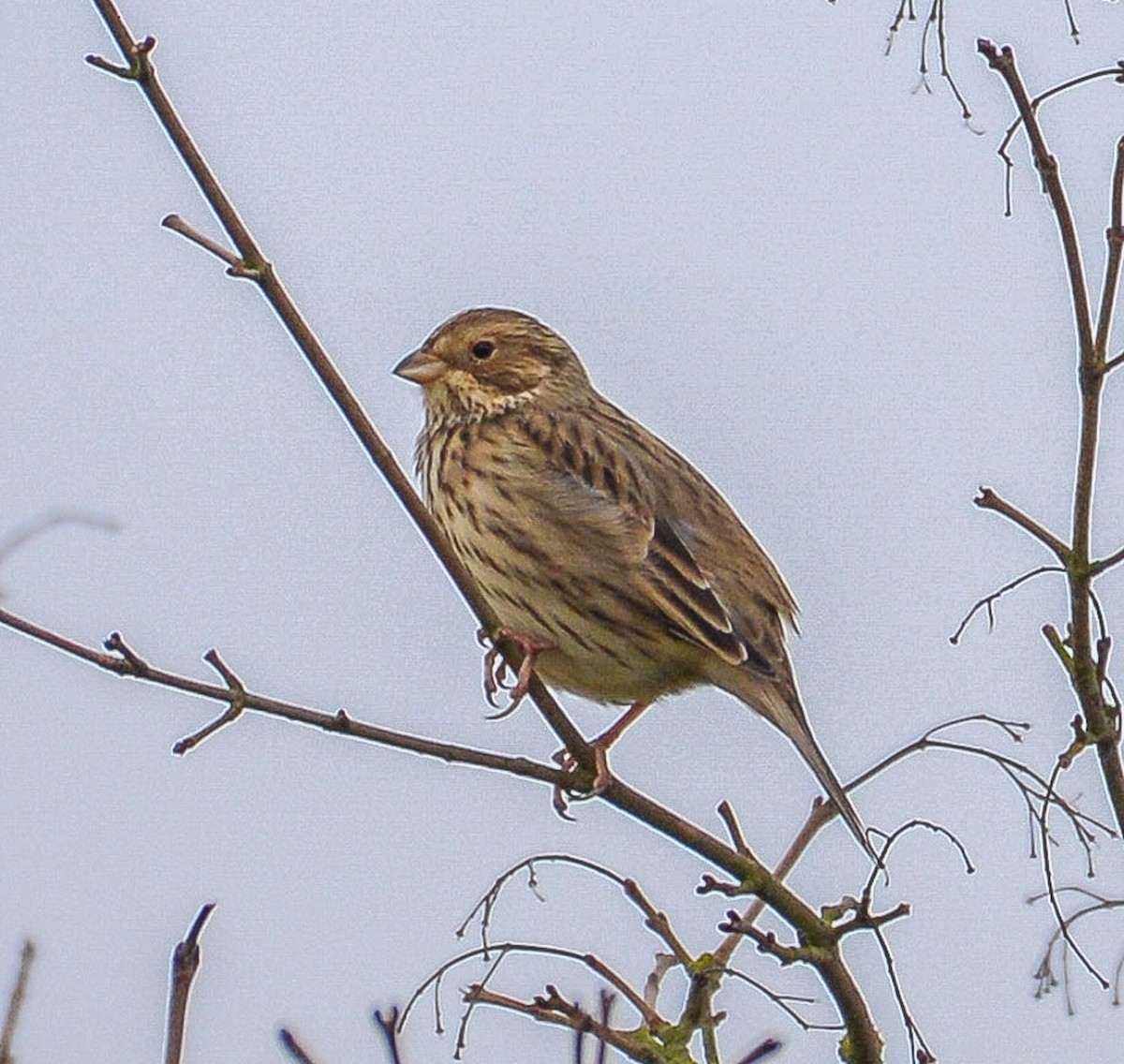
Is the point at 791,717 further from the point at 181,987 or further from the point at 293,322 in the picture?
the point at 181,987

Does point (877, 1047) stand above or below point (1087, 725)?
below

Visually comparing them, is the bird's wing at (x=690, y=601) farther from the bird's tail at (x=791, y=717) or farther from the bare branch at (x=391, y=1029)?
the bare branch at (x=391, y=1029)

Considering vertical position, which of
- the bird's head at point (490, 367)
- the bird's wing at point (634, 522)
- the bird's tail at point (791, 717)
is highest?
the bird's head at point (490, 367)

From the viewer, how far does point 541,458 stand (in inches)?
258

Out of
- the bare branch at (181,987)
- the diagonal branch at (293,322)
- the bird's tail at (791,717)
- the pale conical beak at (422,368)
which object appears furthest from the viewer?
the pale conical beak at (422,368)

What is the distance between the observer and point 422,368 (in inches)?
274

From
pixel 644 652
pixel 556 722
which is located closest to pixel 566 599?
pixel 644 652

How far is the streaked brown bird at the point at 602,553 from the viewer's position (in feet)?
20.1

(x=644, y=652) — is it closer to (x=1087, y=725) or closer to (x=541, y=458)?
(x=541, y=458)

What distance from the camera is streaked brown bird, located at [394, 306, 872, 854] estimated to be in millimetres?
6113

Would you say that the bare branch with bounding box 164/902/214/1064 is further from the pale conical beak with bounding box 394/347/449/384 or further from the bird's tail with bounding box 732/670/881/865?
the pale conical beak with bounding box 394/347/449/384

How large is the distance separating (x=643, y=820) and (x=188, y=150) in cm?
158

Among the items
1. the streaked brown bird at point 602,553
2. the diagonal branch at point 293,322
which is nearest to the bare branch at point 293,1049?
the diagonal branch at point 293,322

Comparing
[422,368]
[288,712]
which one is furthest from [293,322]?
[422,368]
